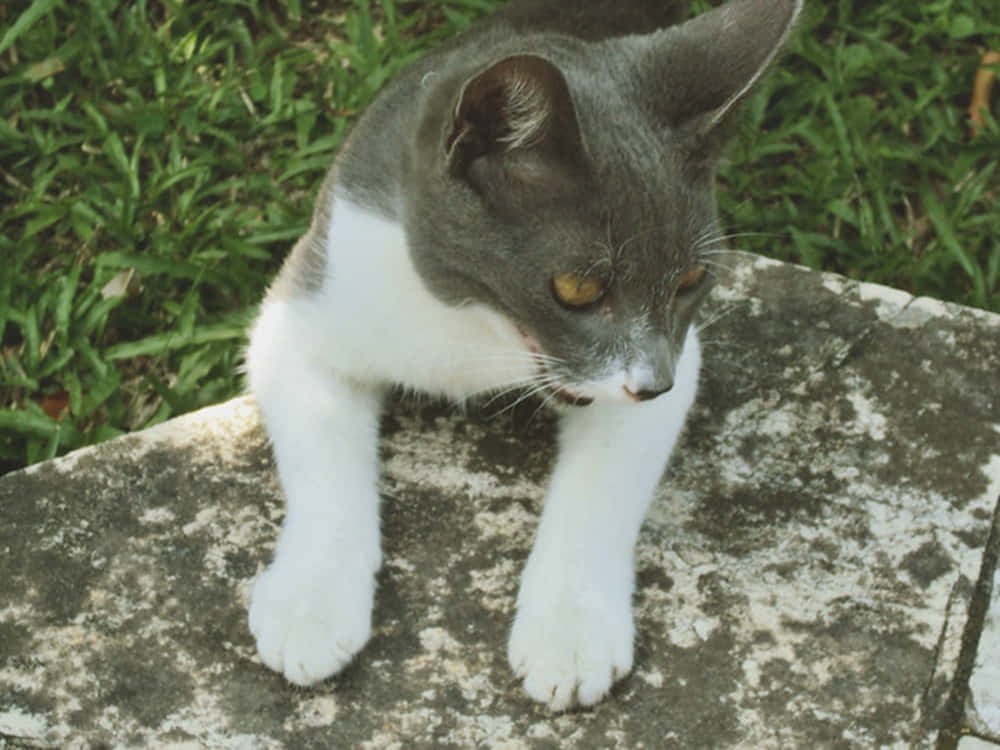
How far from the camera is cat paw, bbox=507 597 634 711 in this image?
8.84 feet

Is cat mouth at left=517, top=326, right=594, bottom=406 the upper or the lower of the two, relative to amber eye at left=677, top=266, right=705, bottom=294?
lower

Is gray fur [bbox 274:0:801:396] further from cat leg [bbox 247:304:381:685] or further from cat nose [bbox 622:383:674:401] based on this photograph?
cat leg [bbox 247:304:381:685]

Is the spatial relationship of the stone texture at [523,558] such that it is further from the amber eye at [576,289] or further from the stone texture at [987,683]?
the amber eye at [576,289]

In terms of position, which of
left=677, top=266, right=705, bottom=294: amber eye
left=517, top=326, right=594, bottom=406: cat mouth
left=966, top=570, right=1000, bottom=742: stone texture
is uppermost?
left=677, top=266, right=705, bottom=294: amber eye

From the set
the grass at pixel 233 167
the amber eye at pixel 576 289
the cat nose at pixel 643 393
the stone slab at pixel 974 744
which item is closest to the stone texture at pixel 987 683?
the stone slab at pixel 974 744

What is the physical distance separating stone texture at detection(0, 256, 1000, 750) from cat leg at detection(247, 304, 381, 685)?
79 mm

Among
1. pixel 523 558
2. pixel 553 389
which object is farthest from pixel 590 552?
pixel 553 389

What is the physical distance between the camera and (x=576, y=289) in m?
2.62

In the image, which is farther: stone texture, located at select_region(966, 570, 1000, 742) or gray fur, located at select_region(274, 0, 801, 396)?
stone texture, located at select_region(966, 570, 1000, 742)

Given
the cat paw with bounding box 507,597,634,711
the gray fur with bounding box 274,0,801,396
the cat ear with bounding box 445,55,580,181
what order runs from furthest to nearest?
the cat paw with bounding box 507,597,634,711, the gray fur with bounding box 274,0,801,396, the cat ear with bounding box 445,55,580,181

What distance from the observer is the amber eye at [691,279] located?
2737 mm

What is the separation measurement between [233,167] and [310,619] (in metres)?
2.09

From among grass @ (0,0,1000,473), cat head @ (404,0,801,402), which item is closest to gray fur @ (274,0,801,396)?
cat head @ (404,0,801,402)

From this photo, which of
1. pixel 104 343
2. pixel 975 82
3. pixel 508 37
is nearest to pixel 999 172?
pixel 975 82
